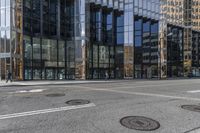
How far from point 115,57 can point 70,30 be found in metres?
11.8

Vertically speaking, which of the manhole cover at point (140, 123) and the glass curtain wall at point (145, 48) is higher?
the glass curtain wall at point (145, 48)

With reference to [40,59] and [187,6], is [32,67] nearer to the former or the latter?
[40,59]

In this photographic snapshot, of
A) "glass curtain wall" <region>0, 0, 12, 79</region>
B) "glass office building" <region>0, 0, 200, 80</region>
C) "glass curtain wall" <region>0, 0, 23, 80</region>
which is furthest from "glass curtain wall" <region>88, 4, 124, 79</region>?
"glass curtain wall" <region>0, 0, 12, 79</region>

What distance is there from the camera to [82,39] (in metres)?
38.7

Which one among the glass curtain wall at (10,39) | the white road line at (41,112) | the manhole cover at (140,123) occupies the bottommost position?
the manhole cover at (140,123)

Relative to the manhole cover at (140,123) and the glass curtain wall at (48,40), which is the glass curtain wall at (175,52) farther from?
the manhole cover at (140,123)

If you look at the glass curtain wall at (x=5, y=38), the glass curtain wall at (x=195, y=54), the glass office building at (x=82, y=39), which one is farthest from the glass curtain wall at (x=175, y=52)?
the glass curtain wall at (x=5, y=38)

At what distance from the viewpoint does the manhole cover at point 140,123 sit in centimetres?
647

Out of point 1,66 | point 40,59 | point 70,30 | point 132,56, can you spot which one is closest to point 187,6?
point 132,56

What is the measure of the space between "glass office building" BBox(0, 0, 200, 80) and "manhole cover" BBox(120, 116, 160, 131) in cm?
2657

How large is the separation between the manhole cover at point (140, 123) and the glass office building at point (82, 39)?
26.6 metres

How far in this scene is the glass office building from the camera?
3198 centimetres

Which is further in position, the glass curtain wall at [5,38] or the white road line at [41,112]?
the glass curtain wall at [5,38]

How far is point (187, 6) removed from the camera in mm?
98688
